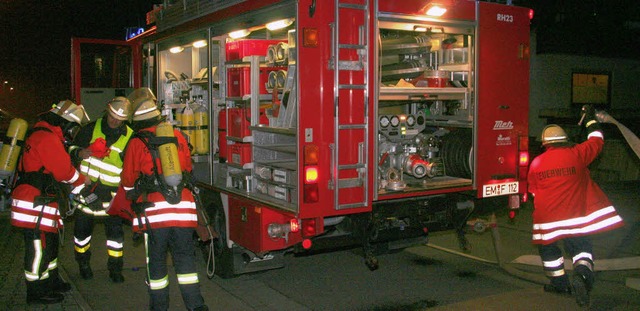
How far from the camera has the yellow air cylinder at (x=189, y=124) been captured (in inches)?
293

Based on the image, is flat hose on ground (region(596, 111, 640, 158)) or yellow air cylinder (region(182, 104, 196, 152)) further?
yellow air cylinder (region(182, 104, 196, 152))

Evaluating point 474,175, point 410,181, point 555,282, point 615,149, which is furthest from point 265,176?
point 615,149

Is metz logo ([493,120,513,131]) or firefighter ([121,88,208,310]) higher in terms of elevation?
metz logo ([493,120,513,131])

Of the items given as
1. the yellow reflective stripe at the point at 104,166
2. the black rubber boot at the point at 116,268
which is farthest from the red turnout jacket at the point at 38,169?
the black rubber boot at the point at 116,268

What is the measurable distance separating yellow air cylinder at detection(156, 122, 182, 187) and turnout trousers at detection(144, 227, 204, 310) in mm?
426

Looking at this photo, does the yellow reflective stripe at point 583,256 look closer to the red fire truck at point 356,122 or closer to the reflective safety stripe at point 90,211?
the red fire truck at point 356,122

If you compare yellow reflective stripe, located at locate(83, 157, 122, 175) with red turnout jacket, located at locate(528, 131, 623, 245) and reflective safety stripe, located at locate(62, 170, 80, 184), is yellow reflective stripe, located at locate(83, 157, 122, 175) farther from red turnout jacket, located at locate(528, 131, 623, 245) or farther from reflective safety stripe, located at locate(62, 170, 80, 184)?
red turnout jacket, located at locate(528, 131, 623, 245)

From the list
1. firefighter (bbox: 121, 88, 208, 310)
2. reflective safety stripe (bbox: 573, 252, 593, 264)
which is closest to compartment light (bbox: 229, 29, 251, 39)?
firefighter (bbox: 121, 88, 208, 310)

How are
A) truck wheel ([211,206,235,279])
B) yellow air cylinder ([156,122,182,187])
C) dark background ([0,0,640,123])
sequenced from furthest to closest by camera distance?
dark background ([0,0,640,123]) → truck wheel ([211,206,235,279]) → yellow air cylinder ([156,122,182,187])

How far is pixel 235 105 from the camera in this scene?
6621 mm

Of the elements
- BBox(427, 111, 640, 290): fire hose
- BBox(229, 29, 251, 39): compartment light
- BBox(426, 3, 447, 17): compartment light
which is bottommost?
BBox(427, 111, 640, 290): fire hose

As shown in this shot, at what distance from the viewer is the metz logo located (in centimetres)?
611

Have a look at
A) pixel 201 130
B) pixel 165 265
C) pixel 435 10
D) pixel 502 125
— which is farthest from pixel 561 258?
pixel 201 130

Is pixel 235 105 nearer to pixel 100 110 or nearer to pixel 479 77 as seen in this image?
pixel 479 77
